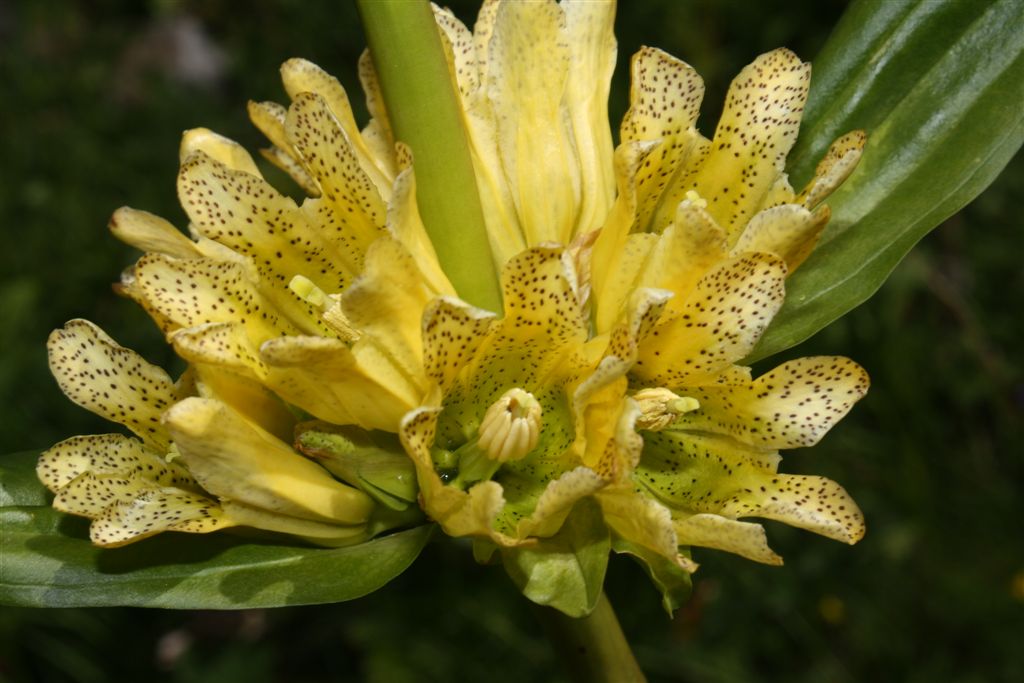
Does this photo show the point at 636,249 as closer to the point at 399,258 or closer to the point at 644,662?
the point at 399,258

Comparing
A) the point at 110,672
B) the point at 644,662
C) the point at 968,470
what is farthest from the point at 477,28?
the point at 968,470

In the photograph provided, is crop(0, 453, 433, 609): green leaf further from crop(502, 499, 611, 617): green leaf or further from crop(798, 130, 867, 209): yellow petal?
crop(798, 130, 867, 209): yellow petal

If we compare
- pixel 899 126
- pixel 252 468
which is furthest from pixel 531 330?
pixel 899 126

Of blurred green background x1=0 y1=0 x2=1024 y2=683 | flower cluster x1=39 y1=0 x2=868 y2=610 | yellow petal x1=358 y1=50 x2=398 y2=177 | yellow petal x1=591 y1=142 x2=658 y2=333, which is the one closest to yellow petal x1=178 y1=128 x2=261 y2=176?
flower cluster x1=39 y1=0 x2=868 y2=610

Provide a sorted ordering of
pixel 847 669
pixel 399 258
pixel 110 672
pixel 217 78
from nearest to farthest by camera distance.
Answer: pixel 399 258, pixel 110 672, pixel 847 669, pixel 217 78

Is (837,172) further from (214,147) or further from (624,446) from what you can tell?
(214,147)

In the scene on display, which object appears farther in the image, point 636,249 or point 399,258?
point 636,249

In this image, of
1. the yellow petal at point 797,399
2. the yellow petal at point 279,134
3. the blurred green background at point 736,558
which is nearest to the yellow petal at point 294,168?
the yellow petal at point 279,134

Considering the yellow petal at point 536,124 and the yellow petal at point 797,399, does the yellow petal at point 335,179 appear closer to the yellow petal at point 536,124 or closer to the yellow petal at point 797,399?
the yellow petal at point 536,124
